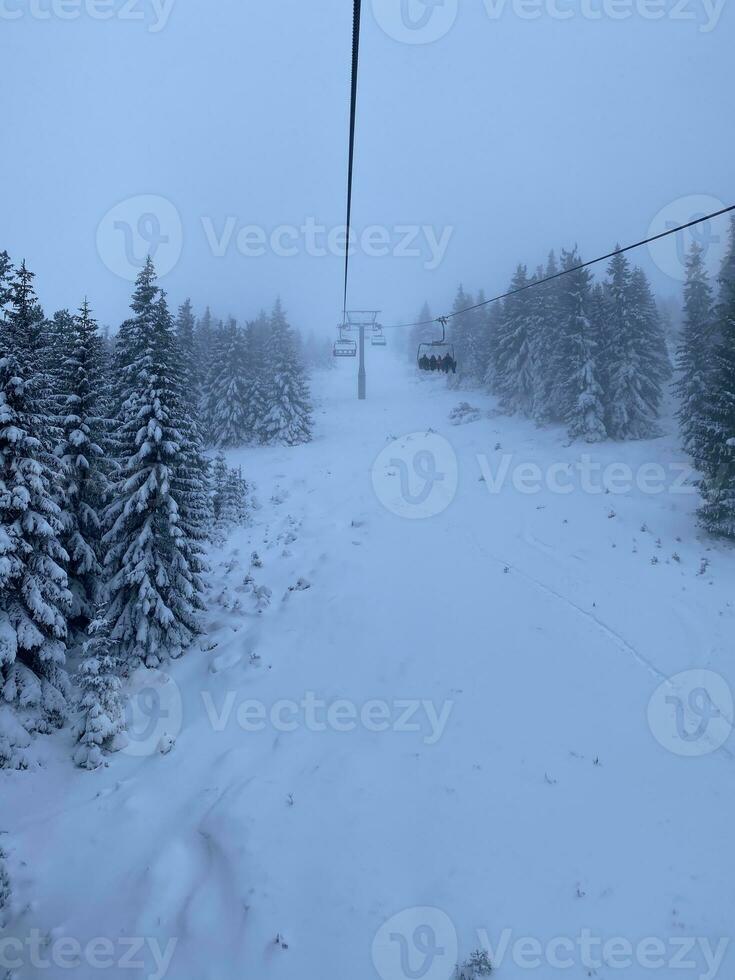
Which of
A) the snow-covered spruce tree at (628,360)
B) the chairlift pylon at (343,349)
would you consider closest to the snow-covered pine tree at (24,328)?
the chairlift pylon at (343,349)

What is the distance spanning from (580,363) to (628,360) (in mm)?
3056

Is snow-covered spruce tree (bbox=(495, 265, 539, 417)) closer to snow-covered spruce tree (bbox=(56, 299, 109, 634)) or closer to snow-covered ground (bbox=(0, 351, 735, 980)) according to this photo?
snow-covered ground (bbox=(0, 351, 735, 980))

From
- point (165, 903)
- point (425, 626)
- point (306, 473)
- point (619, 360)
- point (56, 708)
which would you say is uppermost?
point (619, 360)

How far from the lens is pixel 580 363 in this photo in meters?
32.6

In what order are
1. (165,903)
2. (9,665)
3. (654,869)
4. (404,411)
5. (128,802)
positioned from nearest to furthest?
(654,869), (165,903), (128,802), (9,665), (404,411)

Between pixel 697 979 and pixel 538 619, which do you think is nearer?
pixel 697 979

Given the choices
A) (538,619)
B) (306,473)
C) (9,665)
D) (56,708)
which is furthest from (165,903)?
(306,473)

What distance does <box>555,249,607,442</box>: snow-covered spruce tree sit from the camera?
32.1 meters

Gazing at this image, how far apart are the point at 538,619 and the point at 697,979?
27.3 feet

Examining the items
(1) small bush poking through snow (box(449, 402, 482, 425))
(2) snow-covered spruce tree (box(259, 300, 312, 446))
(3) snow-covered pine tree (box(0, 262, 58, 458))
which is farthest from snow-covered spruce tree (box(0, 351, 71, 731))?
(1) small bush poking through snow (box(449, 402, 482, 425))

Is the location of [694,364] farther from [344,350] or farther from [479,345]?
[479,345]

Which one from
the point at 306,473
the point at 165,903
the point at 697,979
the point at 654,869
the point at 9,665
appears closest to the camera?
the point at 697,979

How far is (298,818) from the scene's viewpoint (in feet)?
29.2

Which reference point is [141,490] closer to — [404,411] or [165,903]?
[165,903]
